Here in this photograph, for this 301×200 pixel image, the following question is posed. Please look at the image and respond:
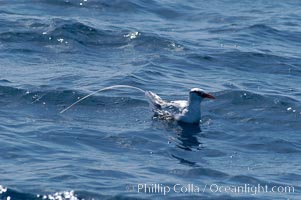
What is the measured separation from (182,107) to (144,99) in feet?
4.55

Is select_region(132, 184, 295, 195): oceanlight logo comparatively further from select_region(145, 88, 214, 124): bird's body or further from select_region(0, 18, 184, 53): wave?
select_region(0, 18, 184, 53): wave

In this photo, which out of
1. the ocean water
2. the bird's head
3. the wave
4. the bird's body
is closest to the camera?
the ocean water

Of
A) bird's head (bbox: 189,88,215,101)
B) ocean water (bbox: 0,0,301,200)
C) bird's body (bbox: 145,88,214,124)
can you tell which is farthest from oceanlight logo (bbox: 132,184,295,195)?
bird's head (bbox: 189,88,215,101)

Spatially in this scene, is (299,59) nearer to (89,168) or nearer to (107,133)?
(107,133)

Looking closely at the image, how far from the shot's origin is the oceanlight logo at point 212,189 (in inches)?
623

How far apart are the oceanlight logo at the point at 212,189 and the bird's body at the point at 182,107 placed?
12.3 feet

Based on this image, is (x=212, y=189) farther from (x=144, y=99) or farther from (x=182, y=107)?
(x=144, y=99)

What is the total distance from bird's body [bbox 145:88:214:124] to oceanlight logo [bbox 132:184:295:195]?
147 inches

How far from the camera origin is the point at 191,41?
26.5 metres

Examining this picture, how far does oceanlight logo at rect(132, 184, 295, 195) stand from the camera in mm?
15830

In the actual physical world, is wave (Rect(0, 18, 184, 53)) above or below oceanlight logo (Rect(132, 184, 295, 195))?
above

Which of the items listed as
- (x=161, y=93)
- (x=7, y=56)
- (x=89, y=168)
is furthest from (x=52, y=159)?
(x=7, y=56)

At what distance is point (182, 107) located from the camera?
20016mm

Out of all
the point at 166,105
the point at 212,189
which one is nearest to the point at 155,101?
the point at 166,105
